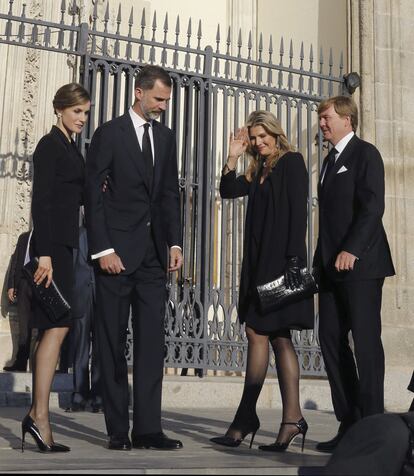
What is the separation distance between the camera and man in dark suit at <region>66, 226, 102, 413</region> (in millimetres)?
6285

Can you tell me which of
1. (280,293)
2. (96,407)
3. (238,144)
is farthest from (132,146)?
(96,407)

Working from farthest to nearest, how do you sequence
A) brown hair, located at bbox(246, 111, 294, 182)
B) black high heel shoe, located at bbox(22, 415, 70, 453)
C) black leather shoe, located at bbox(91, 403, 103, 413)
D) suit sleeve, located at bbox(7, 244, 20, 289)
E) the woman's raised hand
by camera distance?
1. suit sleeve, located at bbox(7, 244, 20, 289)
2. black leather shoe, located at bbox(91, 403, 103, 413)
3. the woman's raised hand
4. brown hair, located at bbox(246, 111, 294, 182)
5. black high heel shoe, located at bbox(22, 415, 70, 453)

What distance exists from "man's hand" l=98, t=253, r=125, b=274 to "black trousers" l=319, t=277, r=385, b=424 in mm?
971

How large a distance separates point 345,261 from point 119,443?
1.24 metres

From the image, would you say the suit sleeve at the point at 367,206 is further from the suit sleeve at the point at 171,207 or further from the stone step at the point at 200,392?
the stone step at the point at 200,392

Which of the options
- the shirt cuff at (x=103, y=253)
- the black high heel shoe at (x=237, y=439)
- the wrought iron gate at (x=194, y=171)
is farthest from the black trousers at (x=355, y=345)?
the wrought iron gate at (x=194, y=171)

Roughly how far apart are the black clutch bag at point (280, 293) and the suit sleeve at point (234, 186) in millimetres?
599

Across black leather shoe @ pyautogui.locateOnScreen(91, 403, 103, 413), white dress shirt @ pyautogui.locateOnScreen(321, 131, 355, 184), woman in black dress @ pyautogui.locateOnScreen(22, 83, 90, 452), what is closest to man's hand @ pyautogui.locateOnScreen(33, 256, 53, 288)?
woman in black dress @ pyautogui.locateOnScreen(22, 83, 90, 452)

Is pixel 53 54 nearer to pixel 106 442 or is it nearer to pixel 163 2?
pixel 163 2

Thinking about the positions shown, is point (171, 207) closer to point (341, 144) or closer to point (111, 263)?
point (111, 263)

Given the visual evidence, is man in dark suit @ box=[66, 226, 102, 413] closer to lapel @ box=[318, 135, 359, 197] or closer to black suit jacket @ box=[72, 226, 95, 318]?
black suit jacket @ box=[72, 226, 95, 318]

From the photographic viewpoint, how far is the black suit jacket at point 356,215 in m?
4.14

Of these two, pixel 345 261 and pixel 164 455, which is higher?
pixel 345 261

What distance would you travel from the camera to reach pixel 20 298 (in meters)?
9.09
